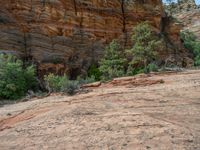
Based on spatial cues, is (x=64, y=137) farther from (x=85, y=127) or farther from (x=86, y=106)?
(x=86, y=106)

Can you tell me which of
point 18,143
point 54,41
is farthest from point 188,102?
point 54,41

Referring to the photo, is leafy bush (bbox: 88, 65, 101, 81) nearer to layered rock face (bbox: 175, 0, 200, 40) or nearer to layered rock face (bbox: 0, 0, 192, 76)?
layered rock face (bbox: 0, 0, 192, 76)

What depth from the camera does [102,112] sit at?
11.1 m

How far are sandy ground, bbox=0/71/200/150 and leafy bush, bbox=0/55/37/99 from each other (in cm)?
1121

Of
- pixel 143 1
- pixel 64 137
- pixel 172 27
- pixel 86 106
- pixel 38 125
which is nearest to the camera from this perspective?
pixel 64 137

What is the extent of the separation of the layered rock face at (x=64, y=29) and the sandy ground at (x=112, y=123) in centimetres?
2025

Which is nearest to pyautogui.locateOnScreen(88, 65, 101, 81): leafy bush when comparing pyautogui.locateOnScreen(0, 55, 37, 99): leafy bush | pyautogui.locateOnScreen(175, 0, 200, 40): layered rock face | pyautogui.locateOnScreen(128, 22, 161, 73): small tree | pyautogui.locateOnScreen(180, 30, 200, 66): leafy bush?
pyautogui.locateOnScreen(128, 22, 161, 73): small tree

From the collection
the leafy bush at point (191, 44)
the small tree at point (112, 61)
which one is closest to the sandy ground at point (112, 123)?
the small tree at point (112, 61)

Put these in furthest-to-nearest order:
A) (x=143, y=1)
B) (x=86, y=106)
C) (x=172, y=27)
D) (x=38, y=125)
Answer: (x=172, y=27)
(x=143, y=1)
(x=86, y=106)
(x=38, y=125)

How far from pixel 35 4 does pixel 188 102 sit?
24.7 metres

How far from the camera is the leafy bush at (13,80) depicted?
984 inches

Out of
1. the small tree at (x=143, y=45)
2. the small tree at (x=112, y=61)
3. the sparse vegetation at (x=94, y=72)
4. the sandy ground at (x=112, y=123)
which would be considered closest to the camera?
the sandy ground at (x=112, y=123)

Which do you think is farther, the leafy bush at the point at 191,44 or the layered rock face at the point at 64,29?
the leafy bush at the point at 191,44

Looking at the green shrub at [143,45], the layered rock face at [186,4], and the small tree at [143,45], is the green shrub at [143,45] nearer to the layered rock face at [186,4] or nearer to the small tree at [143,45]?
the small tree at [143,45]
